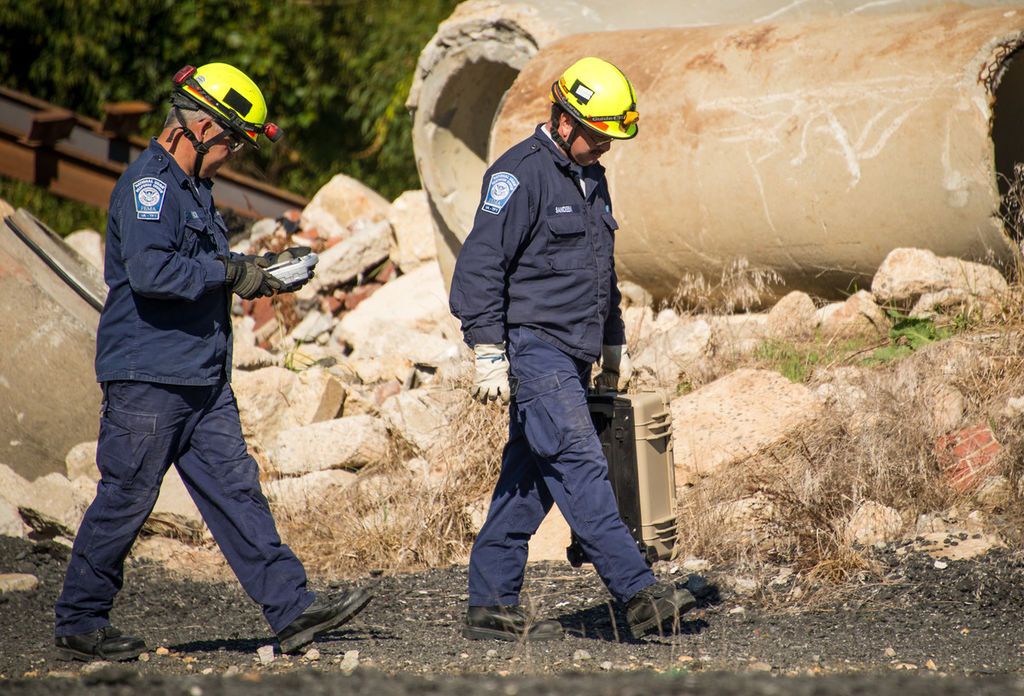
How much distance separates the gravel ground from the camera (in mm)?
2854

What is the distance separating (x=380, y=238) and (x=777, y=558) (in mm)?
5249

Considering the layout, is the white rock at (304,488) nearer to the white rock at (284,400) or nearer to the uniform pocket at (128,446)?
the white rock at (284,400)

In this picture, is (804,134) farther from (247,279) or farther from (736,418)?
(247,279)

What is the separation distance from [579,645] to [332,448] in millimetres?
2425

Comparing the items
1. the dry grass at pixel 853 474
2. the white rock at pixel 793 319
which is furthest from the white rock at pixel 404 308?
the dry grass at pixel 853 474

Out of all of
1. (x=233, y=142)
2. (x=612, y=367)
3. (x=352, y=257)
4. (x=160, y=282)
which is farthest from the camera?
(x=352, y=257)

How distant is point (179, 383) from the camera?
3.79m

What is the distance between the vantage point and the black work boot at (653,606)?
146 inches

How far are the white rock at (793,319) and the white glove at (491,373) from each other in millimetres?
3163

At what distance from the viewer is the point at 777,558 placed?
15.5ft

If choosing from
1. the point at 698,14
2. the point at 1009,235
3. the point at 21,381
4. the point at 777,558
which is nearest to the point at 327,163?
the point at 698,14

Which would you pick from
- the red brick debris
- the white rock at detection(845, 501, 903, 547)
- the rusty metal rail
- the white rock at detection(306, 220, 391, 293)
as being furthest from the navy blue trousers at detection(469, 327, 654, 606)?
the rusty metal rail

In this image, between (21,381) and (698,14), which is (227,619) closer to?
(21,381)

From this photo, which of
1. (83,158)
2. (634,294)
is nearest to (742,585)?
(634,294)
